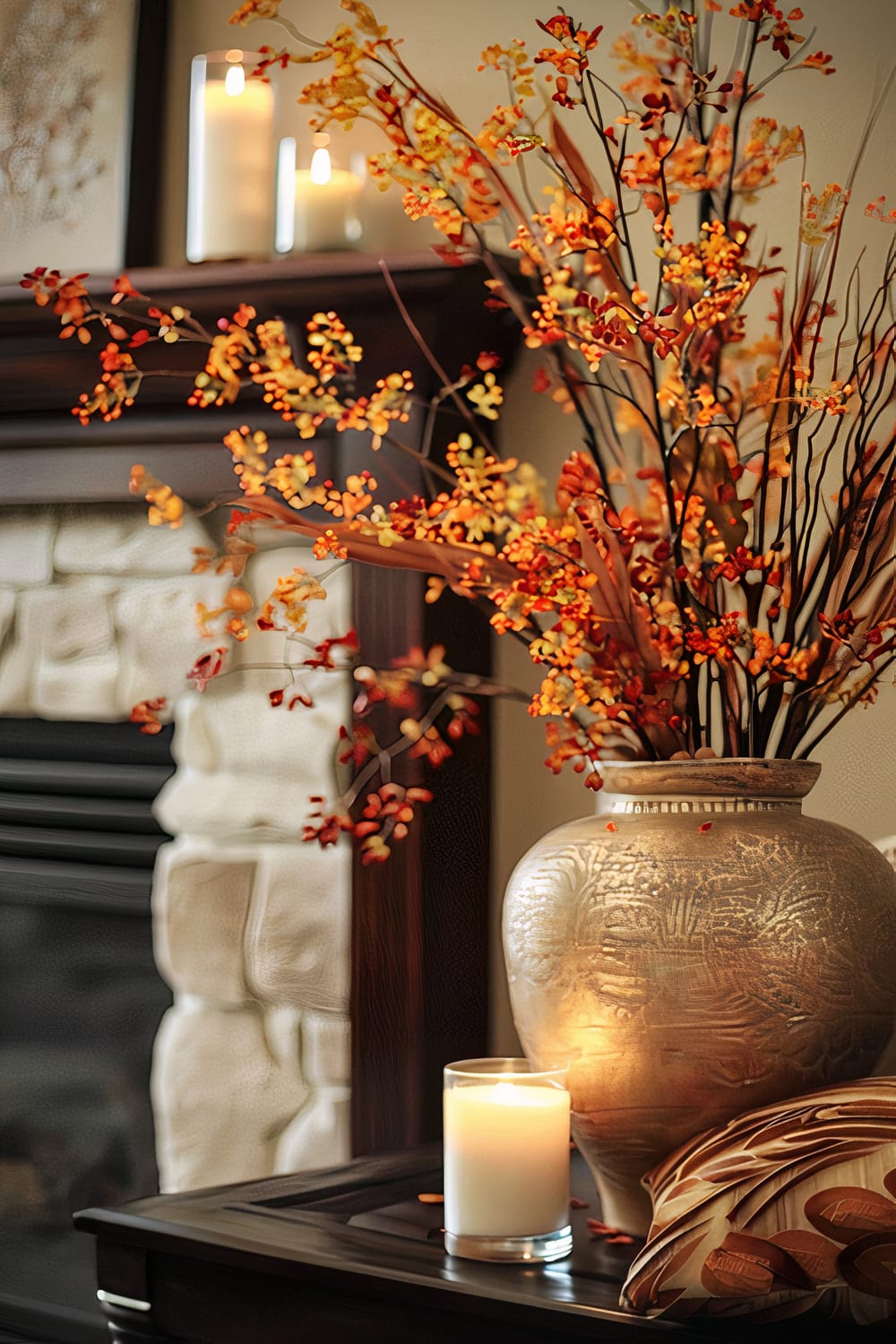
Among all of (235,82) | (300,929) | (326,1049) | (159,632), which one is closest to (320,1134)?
(326,1049)

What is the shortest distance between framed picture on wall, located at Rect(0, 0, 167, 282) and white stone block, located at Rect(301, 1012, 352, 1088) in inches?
29.9

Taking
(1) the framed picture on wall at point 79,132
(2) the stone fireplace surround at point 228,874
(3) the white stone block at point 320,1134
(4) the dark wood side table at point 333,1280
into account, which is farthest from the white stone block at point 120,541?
(4) the dark wood side table at point 333,1280

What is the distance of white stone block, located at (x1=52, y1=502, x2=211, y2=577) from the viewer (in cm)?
154

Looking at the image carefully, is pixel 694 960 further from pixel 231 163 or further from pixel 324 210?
pixel 231 163

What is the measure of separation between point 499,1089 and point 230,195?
90cm

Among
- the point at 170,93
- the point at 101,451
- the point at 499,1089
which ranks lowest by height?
the point at 499,1089

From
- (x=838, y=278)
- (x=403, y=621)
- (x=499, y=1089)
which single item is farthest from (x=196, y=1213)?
(x=838, y=278)

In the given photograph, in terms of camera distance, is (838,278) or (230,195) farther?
(230,195)

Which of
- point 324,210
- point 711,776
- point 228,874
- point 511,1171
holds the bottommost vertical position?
point 511,1171

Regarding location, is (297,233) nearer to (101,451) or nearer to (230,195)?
(230,195)

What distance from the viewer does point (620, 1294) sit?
0.80 meters

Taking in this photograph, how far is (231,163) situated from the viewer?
1456mm

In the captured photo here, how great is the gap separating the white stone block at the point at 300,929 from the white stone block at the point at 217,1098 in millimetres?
49

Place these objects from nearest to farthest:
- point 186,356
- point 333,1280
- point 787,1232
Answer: point 787,1232, point 333,1280, point 186,356
